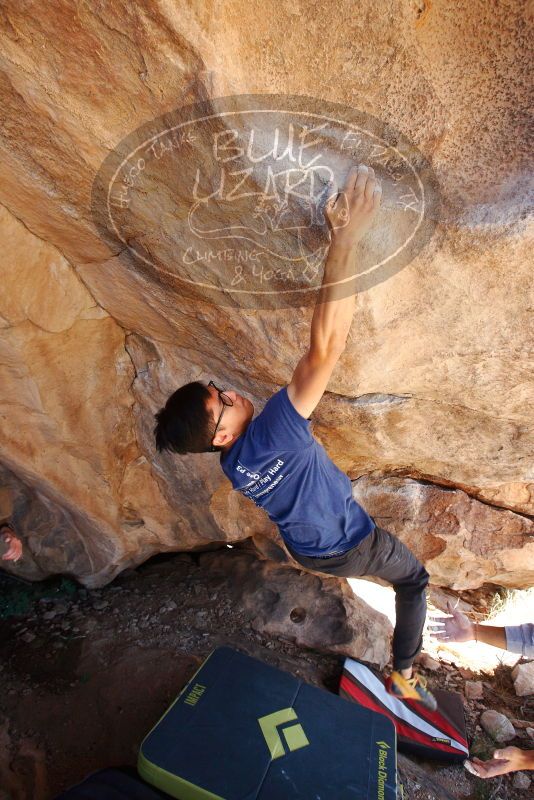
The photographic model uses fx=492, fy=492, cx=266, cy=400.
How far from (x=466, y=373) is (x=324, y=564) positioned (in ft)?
3.26

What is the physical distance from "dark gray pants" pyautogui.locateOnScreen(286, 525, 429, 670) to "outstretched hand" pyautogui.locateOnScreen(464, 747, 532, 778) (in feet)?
3.53

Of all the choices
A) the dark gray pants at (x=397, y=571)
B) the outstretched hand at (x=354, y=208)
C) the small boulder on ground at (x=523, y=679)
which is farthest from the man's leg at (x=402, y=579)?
the small boulder on ground at (x=523, y=679)

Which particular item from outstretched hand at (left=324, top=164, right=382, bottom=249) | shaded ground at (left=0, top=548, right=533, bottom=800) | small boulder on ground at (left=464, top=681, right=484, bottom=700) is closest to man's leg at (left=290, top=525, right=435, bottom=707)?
shaded ground at (left=0, top=548, right=533, bottom=800)

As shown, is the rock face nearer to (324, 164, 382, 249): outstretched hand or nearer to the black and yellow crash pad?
(324, 164, 382, 249): outstretched hand

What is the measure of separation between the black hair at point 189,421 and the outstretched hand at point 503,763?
2548 mm

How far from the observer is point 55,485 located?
9.96 feet

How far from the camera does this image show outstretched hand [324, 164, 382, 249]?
4.65ft

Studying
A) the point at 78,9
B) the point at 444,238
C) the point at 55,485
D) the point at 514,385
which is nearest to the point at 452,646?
the point at 514,385

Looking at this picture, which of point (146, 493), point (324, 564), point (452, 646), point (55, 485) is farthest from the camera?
point (452, 646)

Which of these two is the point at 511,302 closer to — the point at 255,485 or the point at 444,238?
the point at 444,238

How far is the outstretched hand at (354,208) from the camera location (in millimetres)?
1418

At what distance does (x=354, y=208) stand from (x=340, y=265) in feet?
0.54

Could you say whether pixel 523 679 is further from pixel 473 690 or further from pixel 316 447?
pixel 316 447

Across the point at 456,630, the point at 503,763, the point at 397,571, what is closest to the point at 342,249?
the point at 397,571
